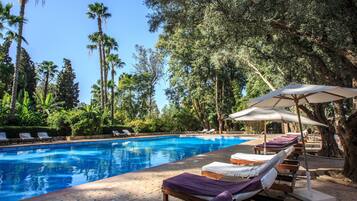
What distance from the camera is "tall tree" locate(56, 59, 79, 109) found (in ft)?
151

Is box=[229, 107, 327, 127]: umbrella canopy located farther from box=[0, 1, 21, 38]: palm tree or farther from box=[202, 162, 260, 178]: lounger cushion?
box=[0, 1, 21, 38]: palm tree

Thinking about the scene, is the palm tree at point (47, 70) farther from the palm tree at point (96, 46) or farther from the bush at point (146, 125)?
the bush at point (146, 125)

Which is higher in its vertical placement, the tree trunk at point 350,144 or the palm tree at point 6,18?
the palm tree at point 6,18

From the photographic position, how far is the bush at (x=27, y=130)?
17.9m

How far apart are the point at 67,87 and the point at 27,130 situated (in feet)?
94.6

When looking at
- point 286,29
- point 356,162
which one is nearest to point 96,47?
point 286,29

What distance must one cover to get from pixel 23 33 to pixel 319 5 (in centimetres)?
1899

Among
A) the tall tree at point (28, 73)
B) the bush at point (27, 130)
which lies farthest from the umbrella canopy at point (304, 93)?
the tall tree at point (28, 73)

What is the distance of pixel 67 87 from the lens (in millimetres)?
46625

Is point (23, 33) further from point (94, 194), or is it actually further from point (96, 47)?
point (94, 194)

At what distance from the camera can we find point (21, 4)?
19859 mm

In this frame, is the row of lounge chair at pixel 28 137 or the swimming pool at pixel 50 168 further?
the row of lounge chair at pixel 28 137

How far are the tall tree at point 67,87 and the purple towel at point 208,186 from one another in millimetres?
43702

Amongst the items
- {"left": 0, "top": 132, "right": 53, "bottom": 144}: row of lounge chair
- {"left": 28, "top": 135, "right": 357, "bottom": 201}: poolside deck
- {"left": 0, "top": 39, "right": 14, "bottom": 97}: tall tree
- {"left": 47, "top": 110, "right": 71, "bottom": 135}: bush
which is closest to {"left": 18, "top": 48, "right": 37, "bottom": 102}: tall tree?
{"left": 0, "top": 39, "right": 14, "bottom": 97}: tall tree
